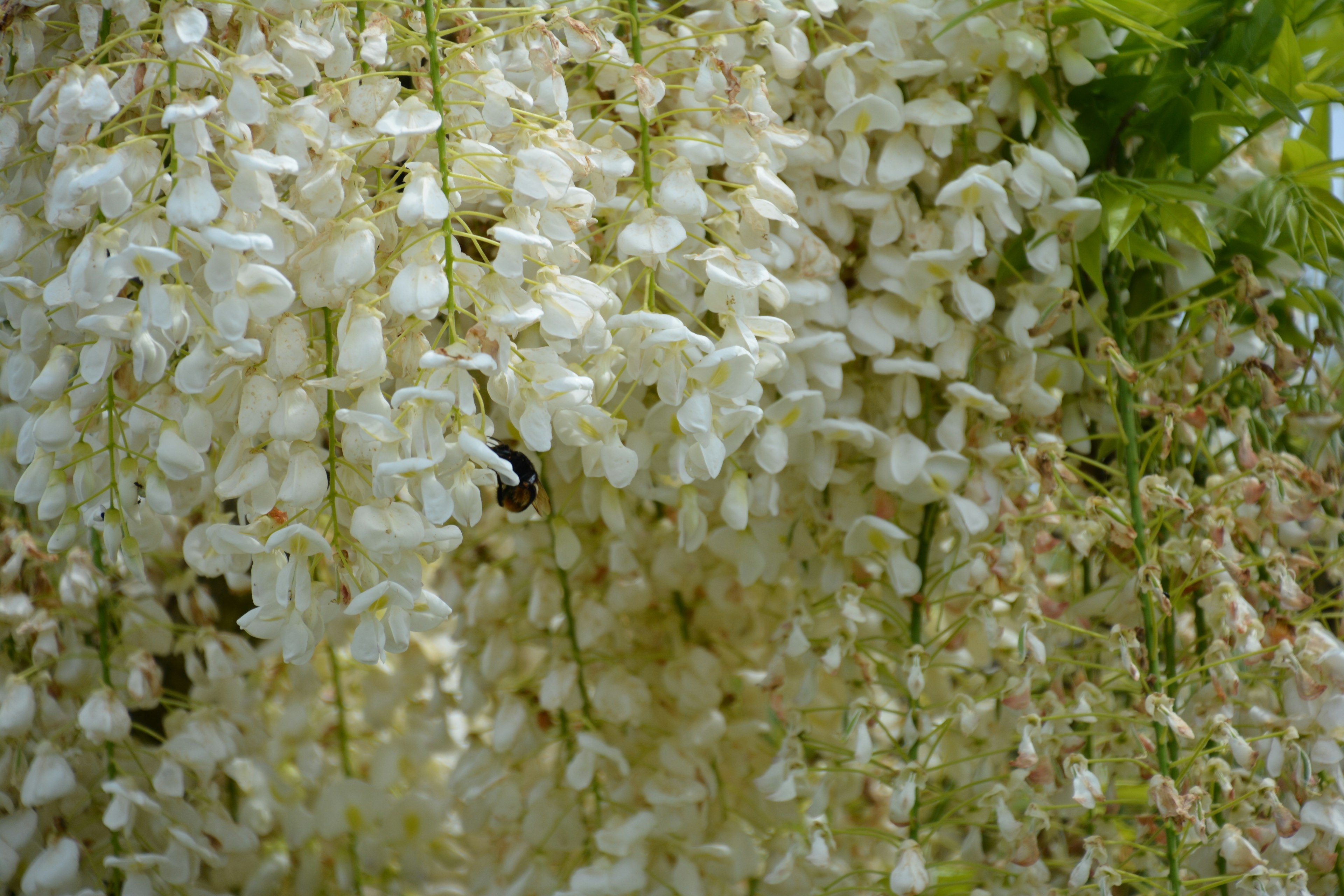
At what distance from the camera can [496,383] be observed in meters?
0.62

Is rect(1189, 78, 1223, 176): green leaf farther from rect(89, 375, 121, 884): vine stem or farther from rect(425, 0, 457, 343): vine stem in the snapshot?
rect(89, 375, 121, 884): vine stem

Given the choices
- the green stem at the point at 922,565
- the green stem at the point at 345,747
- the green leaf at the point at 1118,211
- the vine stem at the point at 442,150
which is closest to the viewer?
the vine stem at the point at 442,150

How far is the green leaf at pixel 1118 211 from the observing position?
818mm

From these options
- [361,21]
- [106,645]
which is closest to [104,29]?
[361,21]

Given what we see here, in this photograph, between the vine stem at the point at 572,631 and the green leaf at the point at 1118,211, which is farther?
the vine stem at the point at 572,631

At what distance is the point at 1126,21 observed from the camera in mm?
787

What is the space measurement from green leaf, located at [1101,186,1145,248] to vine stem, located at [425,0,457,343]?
0.47m

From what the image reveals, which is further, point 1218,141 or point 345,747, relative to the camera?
point 345,747

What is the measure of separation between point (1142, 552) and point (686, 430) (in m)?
0.37

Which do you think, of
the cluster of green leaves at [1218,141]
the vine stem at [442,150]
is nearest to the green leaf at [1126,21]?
the cluster of green leaves at [1218,141]

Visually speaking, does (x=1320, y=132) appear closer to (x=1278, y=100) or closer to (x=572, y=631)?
(x=1278, y=100)

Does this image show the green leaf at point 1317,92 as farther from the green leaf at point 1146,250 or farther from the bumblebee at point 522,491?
the bumblebee at point 522,491

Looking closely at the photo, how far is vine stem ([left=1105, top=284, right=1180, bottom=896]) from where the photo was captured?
77 cm

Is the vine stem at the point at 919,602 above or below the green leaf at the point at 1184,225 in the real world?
below
